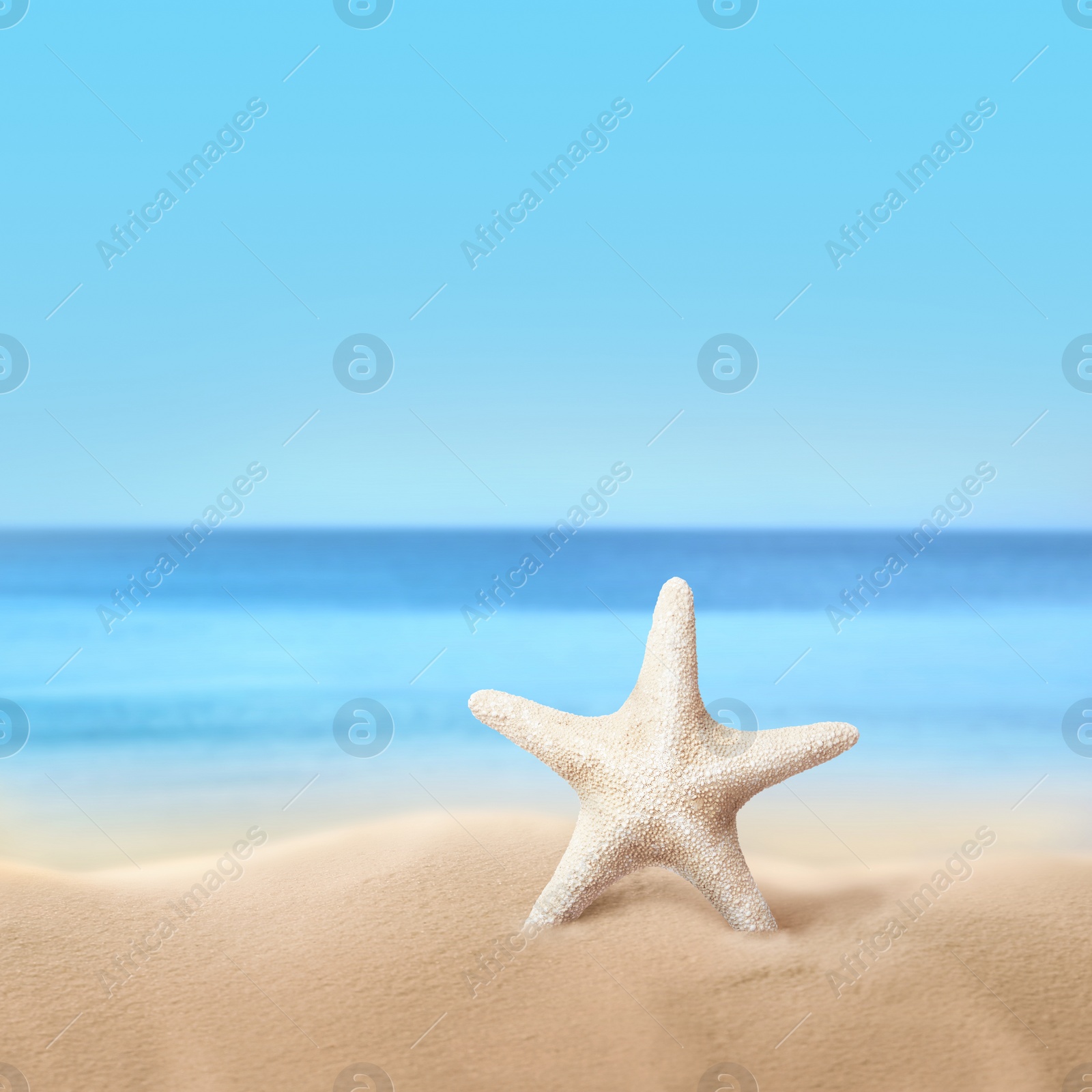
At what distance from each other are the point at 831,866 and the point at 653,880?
3.63 ft

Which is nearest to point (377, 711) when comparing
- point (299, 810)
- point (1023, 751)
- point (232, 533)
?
point (299, 810)

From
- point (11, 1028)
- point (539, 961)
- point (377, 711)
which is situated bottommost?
point (11, 1028)

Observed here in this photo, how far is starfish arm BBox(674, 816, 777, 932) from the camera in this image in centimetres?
346

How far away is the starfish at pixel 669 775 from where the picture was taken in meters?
3.44

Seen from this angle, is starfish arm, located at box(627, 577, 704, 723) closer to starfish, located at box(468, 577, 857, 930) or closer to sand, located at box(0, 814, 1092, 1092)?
starfish, located at box(468, 577, 857, 930)

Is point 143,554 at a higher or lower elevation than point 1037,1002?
higher

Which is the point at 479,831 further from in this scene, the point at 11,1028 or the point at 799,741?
the point at 11,1028

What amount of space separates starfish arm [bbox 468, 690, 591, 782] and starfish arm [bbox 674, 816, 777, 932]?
477 millimetres

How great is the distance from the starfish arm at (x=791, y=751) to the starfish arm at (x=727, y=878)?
226 mm

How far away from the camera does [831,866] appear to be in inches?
180

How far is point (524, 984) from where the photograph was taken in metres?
3.22

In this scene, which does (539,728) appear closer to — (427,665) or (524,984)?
(524,984)

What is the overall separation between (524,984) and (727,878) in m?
0.78

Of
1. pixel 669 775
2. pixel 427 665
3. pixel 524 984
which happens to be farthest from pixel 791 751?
pixel 427 665
